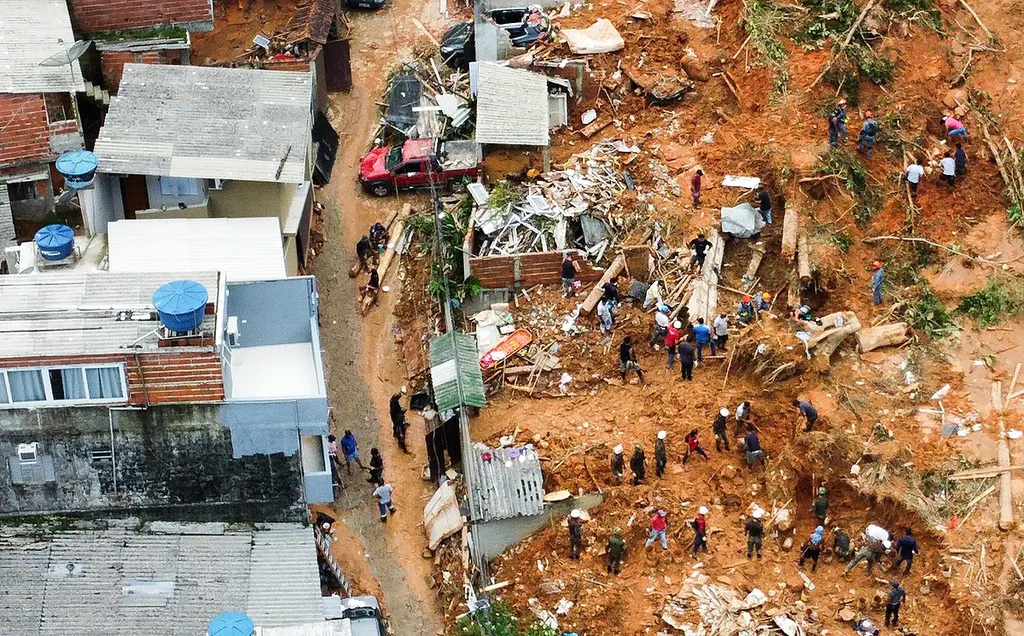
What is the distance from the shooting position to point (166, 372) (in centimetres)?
3000

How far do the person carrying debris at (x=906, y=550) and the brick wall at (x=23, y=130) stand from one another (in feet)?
87.1

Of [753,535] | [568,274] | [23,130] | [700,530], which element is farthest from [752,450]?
[23,130]

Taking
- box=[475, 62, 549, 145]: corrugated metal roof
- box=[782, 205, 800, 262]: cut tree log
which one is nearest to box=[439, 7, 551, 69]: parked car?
box=[475, 62, 549, 145]: corrugated metal roof

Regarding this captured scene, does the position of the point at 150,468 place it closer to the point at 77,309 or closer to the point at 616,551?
the point at 77,309

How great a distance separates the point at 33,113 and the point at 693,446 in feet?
71.2

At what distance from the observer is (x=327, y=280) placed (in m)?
42.8

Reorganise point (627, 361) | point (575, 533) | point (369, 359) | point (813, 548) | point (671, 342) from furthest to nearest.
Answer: point (369, 359) < point (627, 361) < point (671, 342) < point (575, 533) < point (813, 548)

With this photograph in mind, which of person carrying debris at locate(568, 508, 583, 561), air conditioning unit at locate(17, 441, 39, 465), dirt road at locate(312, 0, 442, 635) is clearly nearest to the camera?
air conditioning unit at locate(17, 441, 39, 465)

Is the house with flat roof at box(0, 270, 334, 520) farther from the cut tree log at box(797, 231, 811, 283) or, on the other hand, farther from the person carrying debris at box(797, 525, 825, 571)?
the cut tree log at box(797, 231, 811, 283)

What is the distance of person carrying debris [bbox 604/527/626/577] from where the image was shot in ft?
108

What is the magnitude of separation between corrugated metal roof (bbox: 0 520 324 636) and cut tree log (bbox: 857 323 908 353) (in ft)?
54.4

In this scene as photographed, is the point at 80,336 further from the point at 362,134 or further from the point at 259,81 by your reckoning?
the point at 362,134

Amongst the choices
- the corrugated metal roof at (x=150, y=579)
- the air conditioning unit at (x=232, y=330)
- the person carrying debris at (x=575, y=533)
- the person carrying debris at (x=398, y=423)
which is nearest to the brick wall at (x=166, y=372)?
the air conditioning unit at (x=232, y=330)

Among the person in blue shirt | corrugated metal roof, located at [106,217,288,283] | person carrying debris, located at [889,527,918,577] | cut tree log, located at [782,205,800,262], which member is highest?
corrugated metal roof, located at [106,217,288,283]
